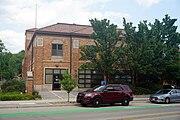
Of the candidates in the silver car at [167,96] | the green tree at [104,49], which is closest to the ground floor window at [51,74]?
the green tree at [104,49]

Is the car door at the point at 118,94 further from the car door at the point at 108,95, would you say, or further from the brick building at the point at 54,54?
the brick building at the point at 54,54

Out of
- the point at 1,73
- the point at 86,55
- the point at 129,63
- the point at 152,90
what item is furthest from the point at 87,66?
the point at 1,73

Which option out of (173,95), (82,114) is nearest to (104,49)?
(173,95)

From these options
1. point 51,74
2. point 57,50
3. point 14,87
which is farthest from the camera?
point 57,50

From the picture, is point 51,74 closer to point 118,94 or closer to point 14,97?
point 14,97

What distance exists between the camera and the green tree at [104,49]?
28203 millimetres

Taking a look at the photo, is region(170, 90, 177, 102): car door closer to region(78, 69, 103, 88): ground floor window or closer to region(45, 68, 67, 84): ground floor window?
region(78, 69, 103, 88): ground floor window

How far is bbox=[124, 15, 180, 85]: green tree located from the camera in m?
28.7

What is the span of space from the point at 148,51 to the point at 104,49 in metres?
4.77

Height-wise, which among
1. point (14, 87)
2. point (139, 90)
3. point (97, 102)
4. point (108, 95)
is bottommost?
point (97, 102)

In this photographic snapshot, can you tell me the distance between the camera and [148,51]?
28.4 metres

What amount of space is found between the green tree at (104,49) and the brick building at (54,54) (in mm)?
5271

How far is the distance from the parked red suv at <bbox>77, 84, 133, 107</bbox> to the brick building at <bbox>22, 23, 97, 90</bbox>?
1427 centimetres

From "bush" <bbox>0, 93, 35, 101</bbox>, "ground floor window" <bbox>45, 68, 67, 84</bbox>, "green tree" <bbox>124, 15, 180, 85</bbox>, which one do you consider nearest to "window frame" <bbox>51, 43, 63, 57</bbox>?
"ground floor window" <bbox>45, 68, 67, 84</bbox>
